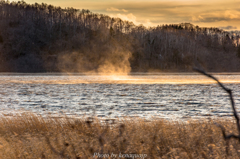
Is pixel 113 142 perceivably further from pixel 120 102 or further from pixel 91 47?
pixel 91 47

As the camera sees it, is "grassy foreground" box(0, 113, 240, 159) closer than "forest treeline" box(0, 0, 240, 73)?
Yes

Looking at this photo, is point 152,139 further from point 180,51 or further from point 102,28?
point 102,28

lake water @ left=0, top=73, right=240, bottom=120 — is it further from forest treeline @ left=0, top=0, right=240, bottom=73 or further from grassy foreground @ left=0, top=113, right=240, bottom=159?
forest treeline @ left=0, top=0, right=240, bottom=73

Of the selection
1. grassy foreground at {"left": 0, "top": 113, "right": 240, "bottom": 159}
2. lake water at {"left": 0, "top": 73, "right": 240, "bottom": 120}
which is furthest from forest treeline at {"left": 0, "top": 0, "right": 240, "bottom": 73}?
grassy foreground at {"left": 0, "top": 113, "right": 240, "bottom": 159}

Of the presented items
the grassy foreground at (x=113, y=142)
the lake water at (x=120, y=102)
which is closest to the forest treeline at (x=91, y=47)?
the lake water at (x=120, y=102)

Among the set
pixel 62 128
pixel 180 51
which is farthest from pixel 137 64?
pixel 62 128

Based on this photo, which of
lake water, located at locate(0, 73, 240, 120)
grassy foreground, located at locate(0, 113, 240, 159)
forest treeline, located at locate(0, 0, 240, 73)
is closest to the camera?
grassy foreground, located at locate(0, 113, 240, 159)

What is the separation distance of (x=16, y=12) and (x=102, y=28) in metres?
62.7

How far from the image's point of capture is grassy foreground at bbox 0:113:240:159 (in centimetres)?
896

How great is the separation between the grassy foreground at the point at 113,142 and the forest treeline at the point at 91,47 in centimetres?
12122

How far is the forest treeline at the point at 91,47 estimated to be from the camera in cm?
14075

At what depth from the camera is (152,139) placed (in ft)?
35.1

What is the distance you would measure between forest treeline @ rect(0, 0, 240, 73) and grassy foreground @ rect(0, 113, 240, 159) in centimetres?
12122

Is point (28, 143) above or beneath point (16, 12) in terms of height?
beneath
